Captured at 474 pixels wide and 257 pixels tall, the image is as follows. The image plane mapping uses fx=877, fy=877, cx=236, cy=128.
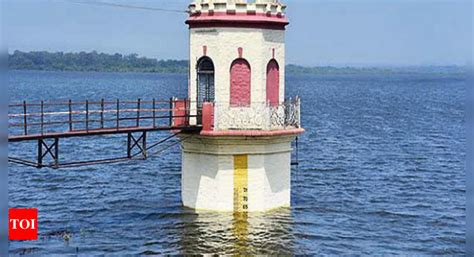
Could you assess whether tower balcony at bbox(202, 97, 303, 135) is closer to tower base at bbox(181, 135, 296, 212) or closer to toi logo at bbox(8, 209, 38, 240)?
tower base at bbox(181, 135, 296, 212)

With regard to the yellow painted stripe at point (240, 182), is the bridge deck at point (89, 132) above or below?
above

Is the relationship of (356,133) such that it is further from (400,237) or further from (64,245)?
(64,245)

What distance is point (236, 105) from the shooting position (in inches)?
1267

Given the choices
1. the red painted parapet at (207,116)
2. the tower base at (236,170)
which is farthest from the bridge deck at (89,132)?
the tower base at (236,170)

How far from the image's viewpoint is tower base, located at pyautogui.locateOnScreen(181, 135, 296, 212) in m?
32.0

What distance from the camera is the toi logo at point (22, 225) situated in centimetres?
2631

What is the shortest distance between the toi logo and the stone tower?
661 centimetres

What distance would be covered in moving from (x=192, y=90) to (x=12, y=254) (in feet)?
29.8

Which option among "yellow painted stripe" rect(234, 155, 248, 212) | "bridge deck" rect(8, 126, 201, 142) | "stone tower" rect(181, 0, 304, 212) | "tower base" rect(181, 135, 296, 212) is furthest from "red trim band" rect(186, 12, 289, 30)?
"yellow painted stripe" rect(234, 155, 248, 212)

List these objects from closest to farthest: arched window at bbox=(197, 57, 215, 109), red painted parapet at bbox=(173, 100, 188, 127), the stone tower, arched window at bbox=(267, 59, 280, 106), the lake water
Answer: the lake water
the stone tower
red painted parapet at bbox=(173, 100, 188, 127)
arched window at bbox=(197, 57, 215, 109)
arched window at bbox=(267, 59, 280, 106)

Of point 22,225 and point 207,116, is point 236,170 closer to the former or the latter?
point 207,116

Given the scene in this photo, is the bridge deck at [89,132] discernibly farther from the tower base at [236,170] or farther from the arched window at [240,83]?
the arched window at [240,83]

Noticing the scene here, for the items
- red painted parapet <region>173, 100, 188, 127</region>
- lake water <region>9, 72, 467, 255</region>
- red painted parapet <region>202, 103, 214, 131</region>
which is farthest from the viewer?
red painted parapet <region>173, 100, 188, 127</region>

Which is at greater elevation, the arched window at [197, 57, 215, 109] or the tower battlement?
the tower battlement
